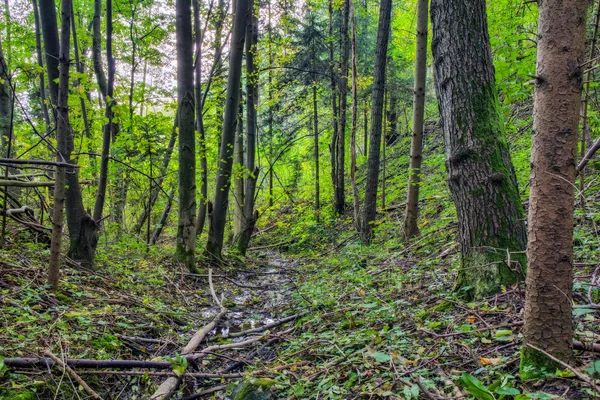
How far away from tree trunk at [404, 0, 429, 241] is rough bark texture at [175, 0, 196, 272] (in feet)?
13.9

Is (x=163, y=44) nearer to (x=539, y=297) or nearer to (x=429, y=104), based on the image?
(x=429, y=104)

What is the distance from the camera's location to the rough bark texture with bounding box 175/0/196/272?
672 cm

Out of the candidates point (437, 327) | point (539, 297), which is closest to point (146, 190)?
point (437, 327)

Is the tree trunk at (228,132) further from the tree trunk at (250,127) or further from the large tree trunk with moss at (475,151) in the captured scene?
the large tree trunk with moss at (475,151)

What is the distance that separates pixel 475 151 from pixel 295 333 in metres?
2.70

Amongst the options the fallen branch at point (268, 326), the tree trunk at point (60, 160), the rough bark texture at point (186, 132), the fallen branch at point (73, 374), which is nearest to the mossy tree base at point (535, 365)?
the fallen branch at point (73, 374)

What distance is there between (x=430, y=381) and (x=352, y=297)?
241 cm

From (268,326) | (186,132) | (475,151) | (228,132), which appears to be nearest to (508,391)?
(475,151)

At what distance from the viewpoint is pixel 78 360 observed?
2.65 meters

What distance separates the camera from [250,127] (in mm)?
11031

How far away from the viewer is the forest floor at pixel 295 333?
7.49 feet

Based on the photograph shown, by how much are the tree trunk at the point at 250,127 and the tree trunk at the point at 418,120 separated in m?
4.00

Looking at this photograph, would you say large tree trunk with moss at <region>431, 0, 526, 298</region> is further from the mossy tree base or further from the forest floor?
the mossy tree base

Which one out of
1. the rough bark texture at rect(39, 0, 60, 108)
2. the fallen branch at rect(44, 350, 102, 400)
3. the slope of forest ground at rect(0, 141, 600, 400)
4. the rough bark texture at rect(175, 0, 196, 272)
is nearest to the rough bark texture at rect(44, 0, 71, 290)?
the slope of forest ground at rect(0, 141, 600, 400)
